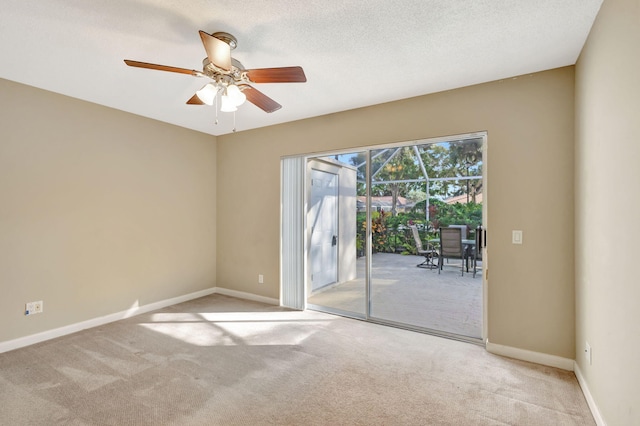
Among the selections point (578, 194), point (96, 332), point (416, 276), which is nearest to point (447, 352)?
point (416, 276)

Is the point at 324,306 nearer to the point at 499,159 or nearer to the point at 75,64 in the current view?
the point at 499,159

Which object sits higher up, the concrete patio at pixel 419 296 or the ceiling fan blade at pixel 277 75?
the ceiling fan blade at pixel 277 75

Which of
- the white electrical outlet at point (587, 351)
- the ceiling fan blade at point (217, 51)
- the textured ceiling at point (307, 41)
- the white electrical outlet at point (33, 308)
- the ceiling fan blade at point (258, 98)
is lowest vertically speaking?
the white electrical outlet at point (587, 351)

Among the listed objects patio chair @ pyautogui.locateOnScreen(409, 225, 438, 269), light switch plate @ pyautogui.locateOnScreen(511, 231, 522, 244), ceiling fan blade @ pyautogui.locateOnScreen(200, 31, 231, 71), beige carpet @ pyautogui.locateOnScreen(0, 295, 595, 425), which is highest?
ceiling fan blade @ pyautogui.locateOnScreen(200, 31, 231, 71)

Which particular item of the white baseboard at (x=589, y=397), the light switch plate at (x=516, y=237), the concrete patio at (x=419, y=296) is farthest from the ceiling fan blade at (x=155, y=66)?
the white baseboard at (x=589, y=397)

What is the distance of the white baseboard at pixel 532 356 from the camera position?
2.67 metres

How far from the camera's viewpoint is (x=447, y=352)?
297 cm

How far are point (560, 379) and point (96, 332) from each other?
447 cm

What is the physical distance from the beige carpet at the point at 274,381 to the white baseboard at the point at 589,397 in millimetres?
56

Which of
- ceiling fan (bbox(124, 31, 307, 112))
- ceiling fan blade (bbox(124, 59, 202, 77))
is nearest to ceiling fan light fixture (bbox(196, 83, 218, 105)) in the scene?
ceiling fan (bbox(124, 31, 307, 112))

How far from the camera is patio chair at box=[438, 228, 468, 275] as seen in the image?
12.1 feet

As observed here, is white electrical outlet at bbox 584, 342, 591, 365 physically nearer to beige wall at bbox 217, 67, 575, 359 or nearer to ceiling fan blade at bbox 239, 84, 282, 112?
beige wall at bbox 217, 67, 575, 359

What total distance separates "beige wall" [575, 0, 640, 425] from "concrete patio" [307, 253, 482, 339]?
1314 mm

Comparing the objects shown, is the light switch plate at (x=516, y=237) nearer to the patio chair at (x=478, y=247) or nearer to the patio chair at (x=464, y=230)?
the patio chair at (x=478, y=247)
